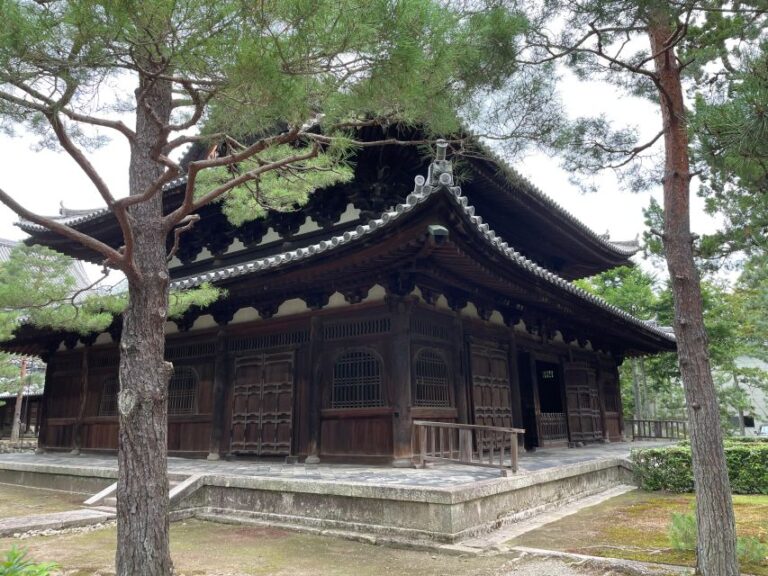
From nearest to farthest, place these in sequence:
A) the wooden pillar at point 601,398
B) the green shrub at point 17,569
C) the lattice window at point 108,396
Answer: the green shrub at point 17,569 < the lattice window at point 108,396 < the wooden pillar at point 601,398

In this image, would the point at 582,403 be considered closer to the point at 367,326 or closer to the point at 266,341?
the point at 367,326

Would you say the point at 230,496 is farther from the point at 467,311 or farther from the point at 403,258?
the point at 467,311

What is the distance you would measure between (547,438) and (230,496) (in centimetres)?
795

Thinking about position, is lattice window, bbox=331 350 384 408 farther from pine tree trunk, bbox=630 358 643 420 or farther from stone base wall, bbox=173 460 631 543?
pine tree trunk, bbox=630 358 643 420

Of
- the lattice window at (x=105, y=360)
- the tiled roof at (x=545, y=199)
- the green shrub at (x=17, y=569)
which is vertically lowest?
the green shrub at (x=17, y=569)

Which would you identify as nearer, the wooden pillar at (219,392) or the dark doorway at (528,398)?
the wooden pillar at (219,392)

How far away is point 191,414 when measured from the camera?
1158 cm

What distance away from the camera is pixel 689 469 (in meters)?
10.1

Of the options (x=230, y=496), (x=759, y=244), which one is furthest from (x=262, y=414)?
(x=759, y=244)

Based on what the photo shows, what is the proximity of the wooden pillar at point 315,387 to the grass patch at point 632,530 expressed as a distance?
4263mm

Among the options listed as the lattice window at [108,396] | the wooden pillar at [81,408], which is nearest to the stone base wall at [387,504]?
the lattice window at [108,396]

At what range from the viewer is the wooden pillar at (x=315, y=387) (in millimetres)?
9695

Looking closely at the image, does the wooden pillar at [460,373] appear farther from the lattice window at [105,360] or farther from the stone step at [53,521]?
the lattice window at [105,360]

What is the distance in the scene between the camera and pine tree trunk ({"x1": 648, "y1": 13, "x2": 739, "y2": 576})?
4.38 metres
